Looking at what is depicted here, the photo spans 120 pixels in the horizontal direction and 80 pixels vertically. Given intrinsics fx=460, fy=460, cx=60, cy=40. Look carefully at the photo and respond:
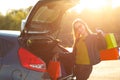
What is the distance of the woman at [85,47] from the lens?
26.0ft

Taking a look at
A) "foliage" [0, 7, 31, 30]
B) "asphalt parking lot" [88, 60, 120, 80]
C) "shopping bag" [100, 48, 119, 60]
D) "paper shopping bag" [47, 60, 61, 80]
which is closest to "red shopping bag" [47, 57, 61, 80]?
"paper shopping bag" [47, 60, 61, 80]

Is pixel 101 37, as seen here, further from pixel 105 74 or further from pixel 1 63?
pixel 105 74

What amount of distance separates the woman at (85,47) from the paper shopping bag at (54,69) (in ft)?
A: 2.12

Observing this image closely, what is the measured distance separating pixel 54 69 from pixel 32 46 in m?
0.54

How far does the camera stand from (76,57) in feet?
26.5

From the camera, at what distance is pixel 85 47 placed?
26.1 feet

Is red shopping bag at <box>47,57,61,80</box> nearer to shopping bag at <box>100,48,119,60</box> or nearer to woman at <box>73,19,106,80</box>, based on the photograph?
woman at <box>73,19,106,80</box>

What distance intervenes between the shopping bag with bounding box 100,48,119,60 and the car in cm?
81

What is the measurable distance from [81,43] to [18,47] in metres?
1.48

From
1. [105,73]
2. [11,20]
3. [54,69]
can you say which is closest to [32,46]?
[54,69]

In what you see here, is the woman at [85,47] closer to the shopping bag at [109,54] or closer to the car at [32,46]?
the shopping bag at [109,54]

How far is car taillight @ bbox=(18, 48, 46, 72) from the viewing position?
6.80 meters

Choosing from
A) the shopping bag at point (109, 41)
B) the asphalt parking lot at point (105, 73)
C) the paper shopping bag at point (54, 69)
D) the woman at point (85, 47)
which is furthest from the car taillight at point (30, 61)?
the asphalt parking lot at point (105, 73)

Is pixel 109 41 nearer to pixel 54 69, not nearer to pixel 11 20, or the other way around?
pixel 54 69
